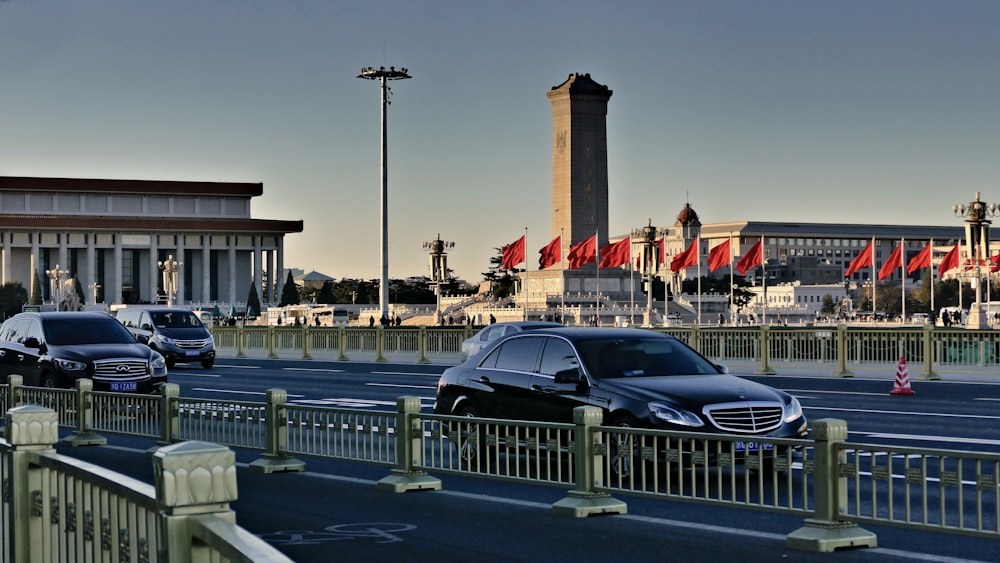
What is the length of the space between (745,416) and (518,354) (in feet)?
10.0

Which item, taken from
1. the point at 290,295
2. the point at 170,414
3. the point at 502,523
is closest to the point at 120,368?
the point at 170,414

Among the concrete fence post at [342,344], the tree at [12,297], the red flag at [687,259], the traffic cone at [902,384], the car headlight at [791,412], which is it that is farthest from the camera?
the tree at [12,297]

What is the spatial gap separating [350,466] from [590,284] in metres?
123

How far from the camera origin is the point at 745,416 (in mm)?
14055

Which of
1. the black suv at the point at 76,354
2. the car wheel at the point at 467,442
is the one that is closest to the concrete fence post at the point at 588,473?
the car wheel at the point at 467,442

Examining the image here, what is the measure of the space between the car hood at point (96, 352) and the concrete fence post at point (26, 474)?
59.2 feet

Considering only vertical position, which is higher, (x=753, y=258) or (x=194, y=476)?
(x=753, y=258)

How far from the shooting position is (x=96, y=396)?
18781mm

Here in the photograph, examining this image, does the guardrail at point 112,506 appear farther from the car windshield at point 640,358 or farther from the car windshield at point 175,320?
the car windshield at point 175,320

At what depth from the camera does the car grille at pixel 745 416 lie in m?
13.9

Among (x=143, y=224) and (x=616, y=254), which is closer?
(x=616, y=254)

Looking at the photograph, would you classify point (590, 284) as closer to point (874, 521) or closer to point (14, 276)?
point (14, 276)

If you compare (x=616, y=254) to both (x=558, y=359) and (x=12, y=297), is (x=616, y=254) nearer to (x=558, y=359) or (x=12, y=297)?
(x=558, y=359)

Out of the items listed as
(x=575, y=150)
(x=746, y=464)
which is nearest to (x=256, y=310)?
(x=575, y=150)
